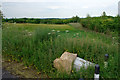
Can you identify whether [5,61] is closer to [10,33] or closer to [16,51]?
[16,51]

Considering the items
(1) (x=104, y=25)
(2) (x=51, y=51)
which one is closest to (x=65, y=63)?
(2) (x=51, y=51)

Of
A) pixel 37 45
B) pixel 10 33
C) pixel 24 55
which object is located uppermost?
pixel 10 33

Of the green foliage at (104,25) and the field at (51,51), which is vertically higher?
the green foliage at (104,25)

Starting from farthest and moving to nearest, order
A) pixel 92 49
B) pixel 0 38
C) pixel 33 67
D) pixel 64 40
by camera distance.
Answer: pixel 0 38, pixel 64 40, pixel 92 49, pixel 33 67

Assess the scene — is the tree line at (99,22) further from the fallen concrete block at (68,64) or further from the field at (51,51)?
the fallen concrete block at (68,64)

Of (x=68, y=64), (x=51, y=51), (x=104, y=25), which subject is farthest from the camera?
(x=104, y=25)

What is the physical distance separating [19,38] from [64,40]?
183cm

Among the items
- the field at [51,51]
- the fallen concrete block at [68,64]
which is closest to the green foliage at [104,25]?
the field at [51,51]

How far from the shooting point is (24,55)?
454 cm

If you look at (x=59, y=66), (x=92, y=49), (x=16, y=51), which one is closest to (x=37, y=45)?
(x=16, y=51)

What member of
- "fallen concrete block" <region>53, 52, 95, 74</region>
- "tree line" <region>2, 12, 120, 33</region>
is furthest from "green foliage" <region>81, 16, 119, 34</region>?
"fallen concrete block" <region>53, 52, 95, 74</region>

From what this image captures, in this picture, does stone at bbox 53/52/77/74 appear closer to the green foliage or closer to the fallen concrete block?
the fallen concrete block

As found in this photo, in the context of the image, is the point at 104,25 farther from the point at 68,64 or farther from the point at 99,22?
the point at 68,64

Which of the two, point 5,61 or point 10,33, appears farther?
point 10,33
